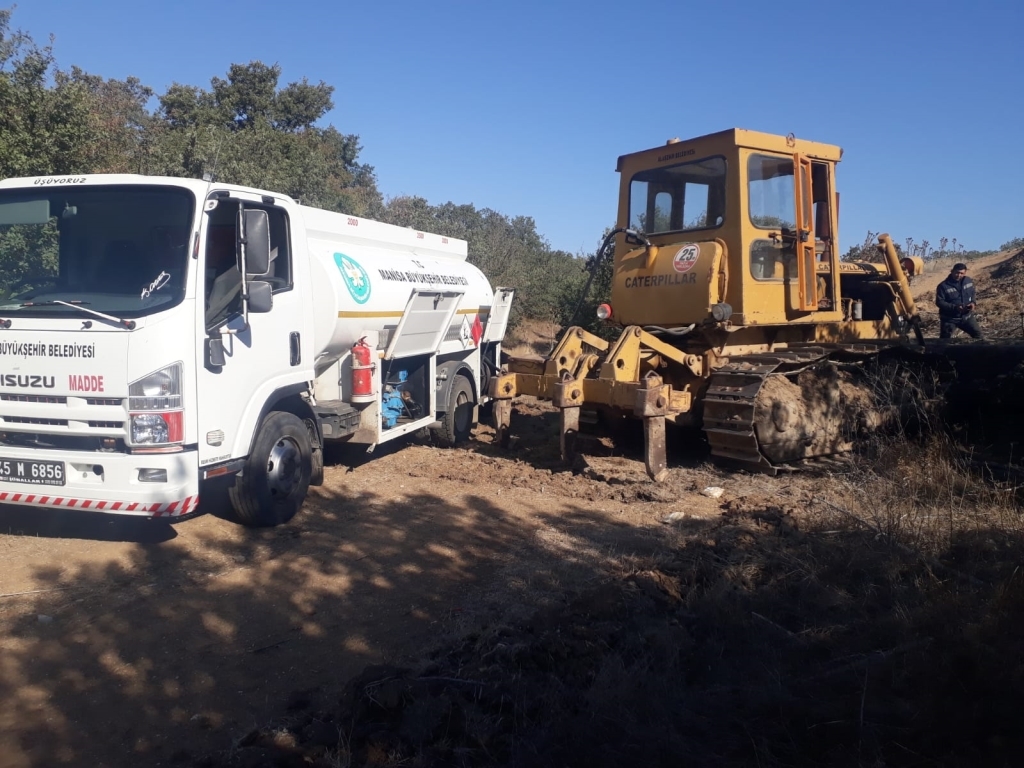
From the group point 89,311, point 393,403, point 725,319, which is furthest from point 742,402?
point 89,311

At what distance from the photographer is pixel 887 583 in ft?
15.5

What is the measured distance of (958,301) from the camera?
38.0ft

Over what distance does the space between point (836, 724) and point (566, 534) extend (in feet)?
11.5

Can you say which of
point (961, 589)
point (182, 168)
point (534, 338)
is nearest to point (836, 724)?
point (961, 589)

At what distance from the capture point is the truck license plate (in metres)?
5.70

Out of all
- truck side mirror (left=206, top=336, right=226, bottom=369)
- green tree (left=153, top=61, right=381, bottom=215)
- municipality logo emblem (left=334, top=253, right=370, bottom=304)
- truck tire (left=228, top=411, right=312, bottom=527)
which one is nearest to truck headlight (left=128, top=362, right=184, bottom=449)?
truck side mirror (left=206, top=336, right=226, bottom=369)

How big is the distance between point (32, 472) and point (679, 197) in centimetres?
676

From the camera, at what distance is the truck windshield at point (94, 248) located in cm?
588

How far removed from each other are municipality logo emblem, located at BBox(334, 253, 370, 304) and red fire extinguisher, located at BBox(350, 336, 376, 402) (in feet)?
1.55

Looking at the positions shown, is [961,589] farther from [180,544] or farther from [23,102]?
[23,102]

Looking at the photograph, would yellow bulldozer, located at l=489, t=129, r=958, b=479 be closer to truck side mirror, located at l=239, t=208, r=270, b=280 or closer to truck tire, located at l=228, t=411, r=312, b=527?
truck tire, located at l=228, t=411, r=312, b=527

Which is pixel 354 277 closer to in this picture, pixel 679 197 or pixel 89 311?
pixel 89 311

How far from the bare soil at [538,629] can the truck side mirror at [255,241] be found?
7.01 feet

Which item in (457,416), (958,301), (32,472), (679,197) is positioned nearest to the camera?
(32,472)
